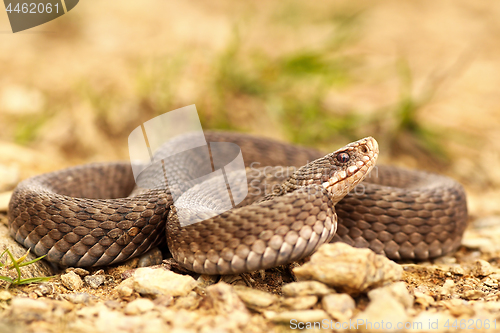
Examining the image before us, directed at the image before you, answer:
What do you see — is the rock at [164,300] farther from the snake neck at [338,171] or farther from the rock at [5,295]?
the snake neck at [338,171]

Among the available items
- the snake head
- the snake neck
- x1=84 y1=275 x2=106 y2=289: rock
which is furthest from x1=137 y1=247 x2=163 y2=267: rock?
the snake head

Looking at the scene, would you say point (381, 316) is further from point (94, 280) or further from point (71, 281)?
point (71, 281)

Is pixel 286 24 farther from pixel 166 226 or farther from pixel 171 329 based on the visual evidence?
pixel 171 329

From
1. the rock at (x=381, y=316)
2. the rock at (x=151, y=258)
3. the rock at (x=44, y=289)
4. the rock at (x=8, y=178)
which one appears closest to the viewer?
the rock at (x=381, y=316)

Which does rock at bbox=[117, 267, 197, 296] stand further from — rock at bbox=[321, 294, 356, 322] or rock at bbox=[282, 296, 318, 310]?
rock at bbox=[321, 294, 356, 322]

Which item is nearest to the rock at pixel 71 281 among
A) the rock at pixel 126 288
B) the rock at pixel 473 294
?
the rock at pixel 126 288

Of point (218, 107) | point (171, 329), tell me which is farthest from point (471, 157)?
point (171, 329)
